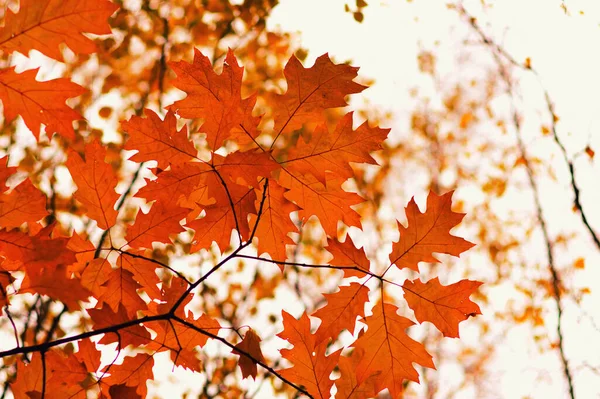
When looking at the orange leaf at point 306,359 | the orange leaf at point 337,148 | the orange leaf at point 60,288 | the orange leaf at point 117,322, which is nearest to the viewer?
the orange leaf at point 60,288

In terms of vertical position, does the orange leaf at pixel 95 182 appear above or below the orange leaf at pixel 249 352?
above

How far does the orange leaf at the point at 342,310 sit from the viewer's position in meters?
1.16

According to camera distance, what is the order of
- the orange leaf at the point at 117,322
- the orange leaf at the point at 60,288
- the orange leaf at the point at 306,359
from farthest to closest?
the orange leaf at the point at 306,359 → the orange leaf at the point at 117,322 → the orange leaf at the point at 60,288

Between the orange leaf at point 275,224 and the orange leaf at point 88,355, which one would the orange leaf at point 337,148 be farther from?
the orange leaf at point 88,355

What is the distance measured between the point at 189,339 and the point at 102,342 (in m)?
0.22

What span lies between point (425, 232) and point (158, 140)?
0.62 m

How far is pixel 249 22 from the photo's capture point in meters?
3.35

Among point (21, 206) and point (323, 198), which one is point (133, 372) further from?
point (323, 198)

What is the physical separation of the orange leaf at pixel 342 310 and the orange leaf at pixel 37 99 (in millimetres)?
638

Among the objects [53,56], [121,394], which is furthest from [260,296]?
[53,56]

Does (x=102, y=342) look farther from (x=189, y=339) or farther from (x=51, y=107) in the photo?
(x=51, y=107)

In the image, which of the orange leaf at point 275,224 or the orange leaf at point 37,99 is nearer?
the orange leaf at point 37,99

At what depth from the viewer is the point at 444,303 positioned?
1165 mm

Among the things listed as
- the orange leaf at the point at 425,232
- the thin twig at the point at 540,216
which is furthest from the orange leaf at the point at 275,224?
the thin twig at the point at 540,216
